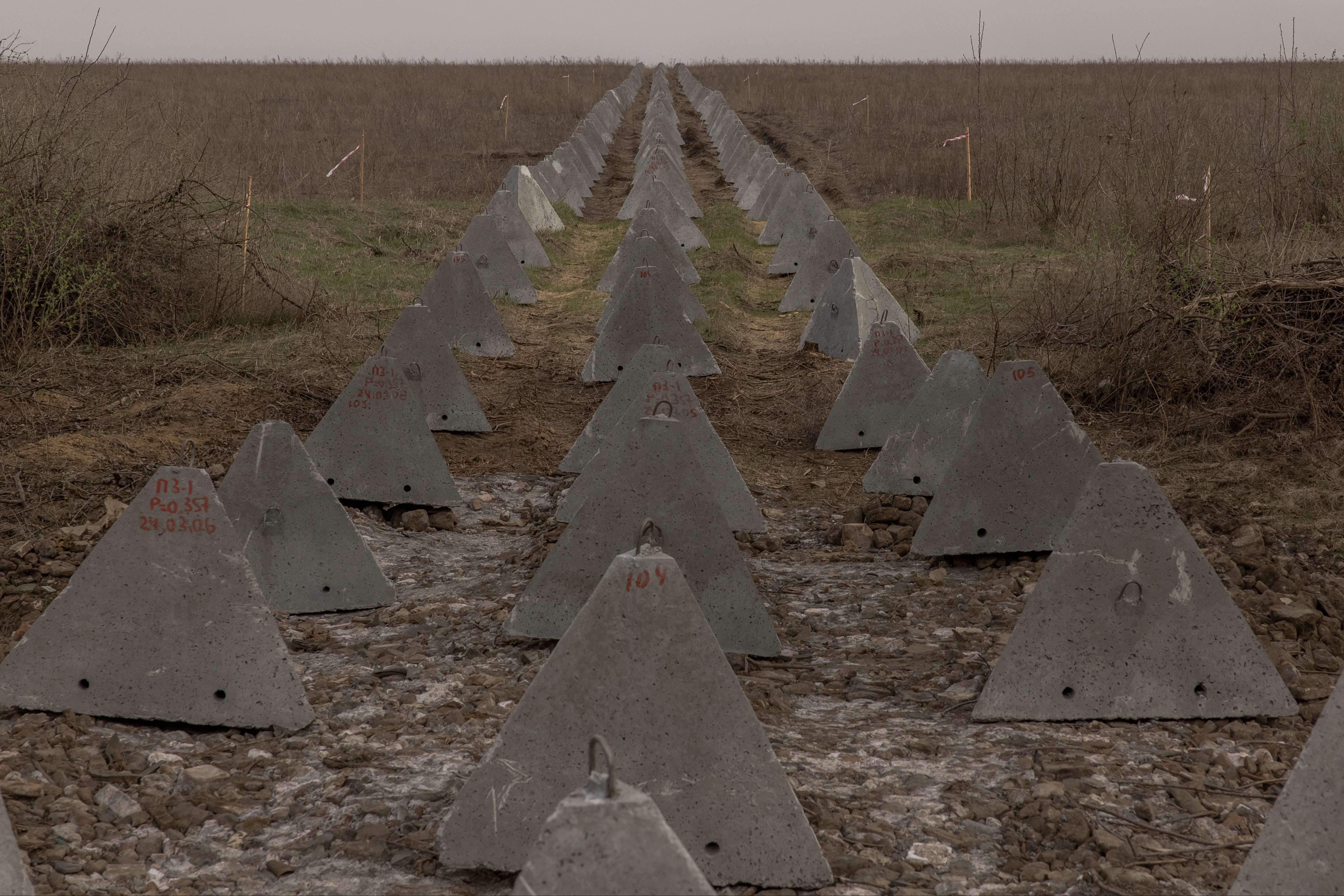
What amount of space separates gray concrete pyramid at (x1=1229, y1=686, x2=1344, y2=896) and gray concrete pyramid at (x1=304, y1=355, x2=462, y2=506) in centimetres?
463

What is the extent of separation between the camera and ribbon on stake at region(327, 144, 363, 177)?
17328 mm

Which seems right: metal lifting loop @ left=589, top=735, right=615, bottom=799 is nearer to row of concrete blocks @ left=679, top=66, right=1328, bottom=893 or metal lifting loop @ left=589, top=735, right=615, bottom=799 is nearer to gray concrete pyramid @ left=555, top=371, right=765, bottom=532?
row of concrete blocks @ left=679, top=66, right=1328, bottom=893

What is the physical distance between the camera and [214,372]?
907 centimetres

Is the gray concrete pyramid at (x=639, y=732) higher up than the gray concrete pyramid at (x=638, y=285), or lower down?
lower down

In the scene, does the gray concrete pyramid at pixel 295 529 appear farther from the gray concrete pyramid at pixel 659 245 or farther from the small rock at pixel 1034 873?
the gray concrete pyramid at pixel 659 245

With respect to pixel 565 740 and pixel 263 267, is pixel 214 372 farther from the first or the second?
pixel 565 740

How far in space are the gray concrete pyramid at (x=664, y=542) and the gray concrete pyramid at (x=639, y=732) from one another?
1.42 metres

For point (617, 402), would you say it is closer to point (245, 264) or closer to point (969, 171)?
point (245, 264)

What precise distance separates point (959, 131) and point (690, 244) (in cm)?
1212

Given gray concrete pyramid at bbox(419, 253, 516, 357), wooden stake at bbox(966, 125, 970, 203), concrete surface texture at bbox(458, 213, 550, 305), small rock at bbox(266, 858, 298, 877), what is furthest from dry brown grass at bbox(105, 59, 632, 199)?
small rock at bbox(266, 858, 298, 877)

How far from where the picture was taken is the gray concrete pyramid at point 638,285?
966 cm

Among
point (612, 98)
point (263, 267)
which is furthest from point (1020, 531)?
point (612, 98)

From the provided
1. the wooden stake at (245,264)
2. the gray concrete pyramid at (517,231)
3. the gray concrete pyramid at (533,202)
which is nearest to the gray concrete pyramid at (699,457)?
the wooden stake at (245,264)

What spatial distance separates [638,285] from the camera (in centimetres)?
956
